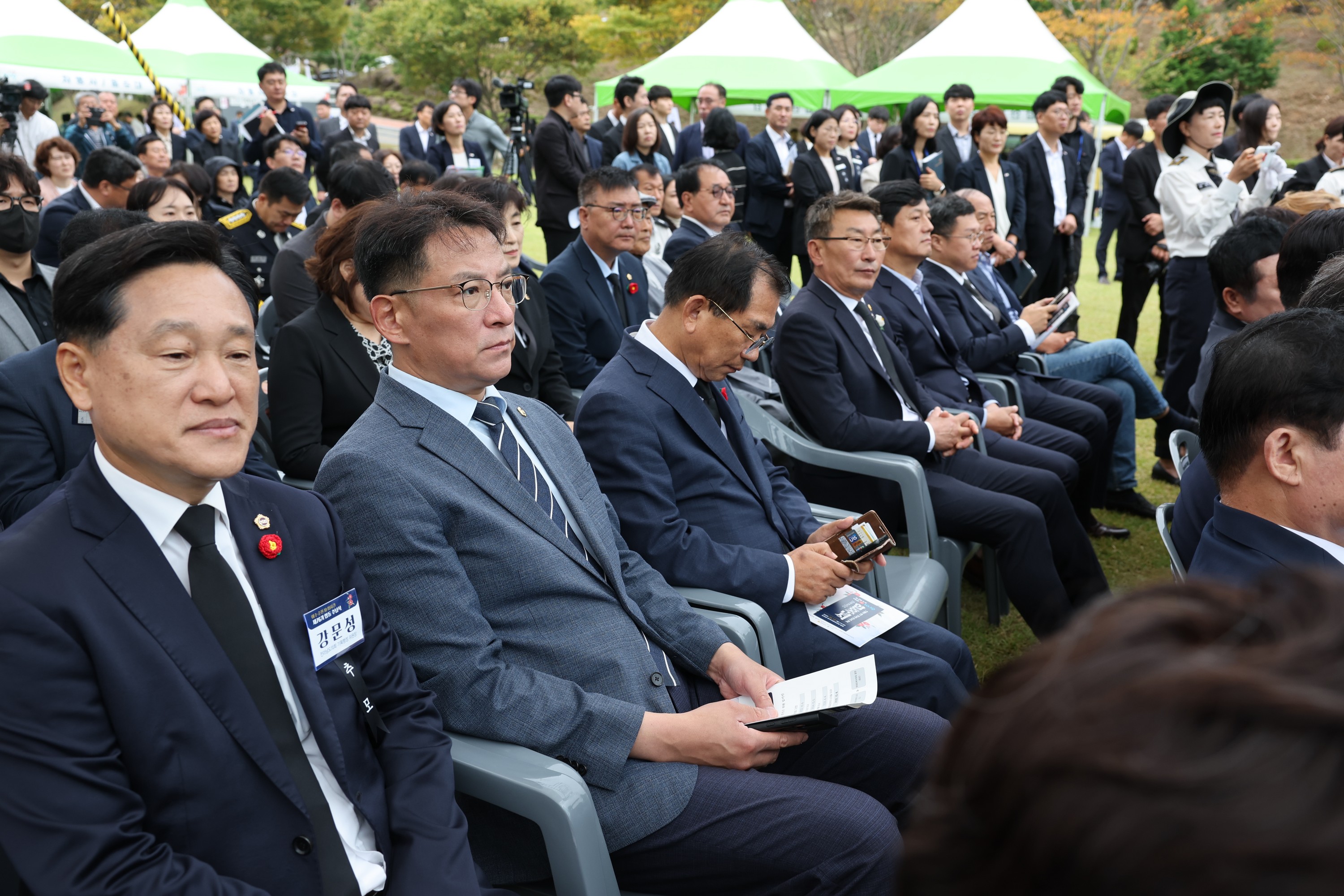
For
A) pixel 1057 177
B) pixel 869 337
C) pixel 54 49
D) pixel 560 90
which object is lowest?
pixel 869 337

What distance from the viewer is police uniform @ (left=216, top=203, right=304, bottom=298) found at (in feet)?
18.9

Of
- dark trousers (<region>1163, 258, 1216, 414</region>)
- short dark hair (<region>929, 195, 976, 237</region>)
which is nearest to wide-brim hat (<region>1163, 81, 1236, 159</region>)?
dark trousers (<region>1163, 258, 1216, 414</region>)

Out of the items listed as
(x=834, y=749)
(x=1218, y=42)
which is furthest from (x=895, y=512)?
(x=1218, y=42)

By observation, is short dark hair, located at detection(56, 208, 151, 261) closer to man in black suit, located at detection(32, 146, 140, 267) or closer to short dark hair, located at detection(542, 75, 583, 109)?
man in black suit, located at detection(32, 146, 140, 267)

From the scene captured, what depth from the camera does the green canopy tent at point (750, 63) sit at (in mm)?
14797

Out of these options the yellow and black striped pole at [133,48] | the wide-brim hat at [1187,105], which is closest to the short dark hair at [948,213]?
the wide-brim hat at [1187,105]

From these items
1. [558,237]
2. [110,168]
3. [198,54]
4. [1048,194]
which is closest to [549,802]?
[110,168]

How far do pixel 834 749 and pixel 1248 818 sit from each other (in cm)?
176

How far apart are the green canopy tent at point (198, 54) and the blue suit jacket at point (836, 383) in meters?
15.2

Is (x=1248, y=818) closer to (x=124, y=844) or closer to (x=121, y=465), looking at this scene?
(x=124, y=844)

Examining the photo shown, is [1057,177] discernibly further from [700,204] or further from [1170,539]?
[1170,539]

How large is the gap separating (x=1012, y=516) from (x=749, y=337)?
4.18ft

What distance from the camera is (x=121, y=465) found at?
4.68 feet

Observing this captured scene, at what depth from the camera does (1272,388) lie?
1.84 m
